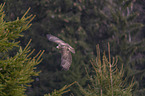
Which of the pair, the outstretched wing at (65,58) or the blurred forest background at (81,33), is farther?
the blurred forest background at (81,33)

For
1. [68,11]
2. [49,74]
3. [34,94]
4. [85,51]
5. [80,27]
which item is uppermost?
[68,11]

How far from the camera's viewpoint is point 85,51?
6023mm

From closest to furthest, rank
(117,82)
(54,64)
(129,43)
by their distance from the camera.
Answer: (117,82) < (129,43) < (54,64)

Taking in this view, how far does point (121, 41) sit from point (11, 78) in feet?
12.7

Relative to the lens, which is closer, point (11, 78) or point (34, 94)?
point (11, 78)

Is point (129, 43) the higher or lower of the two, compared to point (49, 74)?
higher

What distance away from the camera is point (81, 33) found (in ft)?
19.4

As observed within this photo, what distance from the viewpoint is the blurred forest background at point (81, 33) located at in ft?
18.4

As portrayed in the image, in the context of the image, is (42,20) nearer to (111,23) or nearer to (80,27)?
(80,27)

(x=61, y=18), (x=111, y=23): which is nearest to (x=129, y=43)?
(x=111, y=23)

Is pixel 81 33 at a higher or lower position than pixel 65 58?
higher

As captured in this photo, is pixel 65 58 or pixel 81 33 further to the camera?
pixel 81 33

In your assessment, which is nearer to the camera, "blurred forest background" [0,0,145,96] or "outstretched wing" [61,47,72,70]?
"outstretched wing" [61,47,72,70]

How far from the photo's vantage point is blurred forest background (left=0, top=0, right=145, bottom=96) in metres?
5.61
